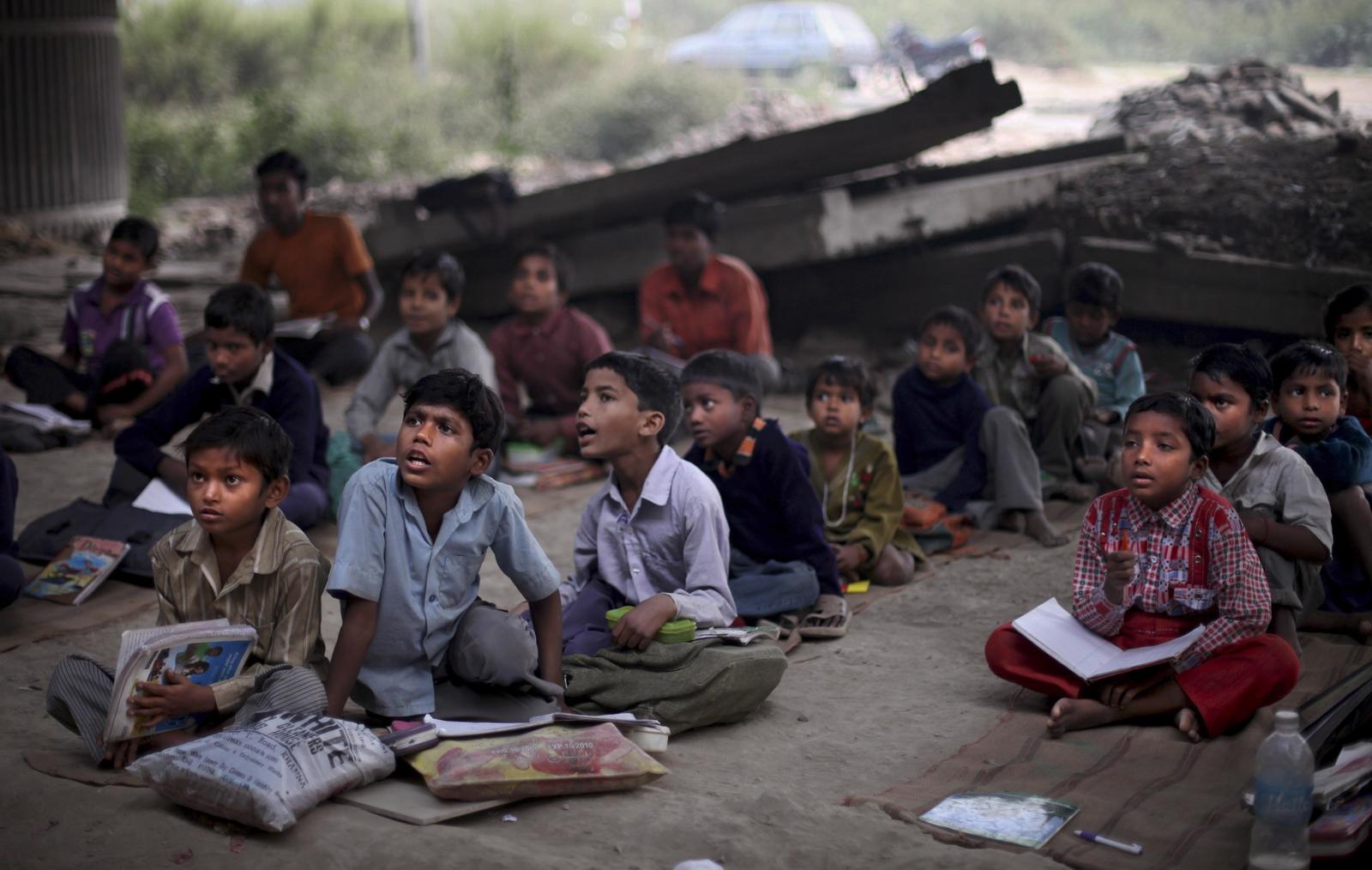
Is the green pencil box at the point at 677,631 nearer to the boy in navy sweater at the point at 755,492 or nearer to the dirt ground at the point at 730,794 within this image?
the dirt ground at the point at 730,794

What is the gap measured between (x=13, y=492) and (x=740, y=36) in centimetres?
1667

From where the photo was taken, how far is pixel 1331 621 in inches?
175

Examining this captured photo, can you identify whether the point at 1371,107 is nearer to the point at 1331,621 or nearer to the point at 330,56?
the point at 1331,621

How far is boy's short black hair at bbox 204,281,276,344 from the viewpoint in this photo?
498 centimetres

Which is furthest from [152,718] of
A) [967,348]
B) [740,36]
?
[740,36]

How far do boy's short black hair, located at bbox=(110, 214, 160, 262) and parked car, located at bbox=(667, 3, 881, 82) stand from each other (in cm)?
1134

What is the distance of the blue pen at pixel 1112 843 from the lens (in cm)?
302

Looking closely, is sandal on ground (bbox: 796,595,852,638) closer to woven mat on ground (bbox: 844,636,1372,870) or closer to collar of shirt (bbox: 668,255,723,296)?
woven mat on ground (bbox: 844,636,1372,870)

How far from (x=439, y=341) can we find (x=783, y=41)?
14.1 meters

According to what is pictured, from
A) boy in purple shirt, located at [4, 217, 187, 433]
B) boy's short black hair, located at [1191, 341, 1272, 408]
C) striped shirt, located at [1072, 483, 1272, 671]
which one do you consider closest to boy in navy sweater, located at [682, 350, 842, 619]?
striped shirt, located at [1072, 483, 1272, 671]

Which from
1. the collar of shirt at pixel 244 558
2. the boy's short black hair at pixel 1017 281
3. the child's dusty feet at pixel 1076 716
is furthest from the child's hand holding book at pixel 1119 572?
the boy's short black hair at pixel 1017 281

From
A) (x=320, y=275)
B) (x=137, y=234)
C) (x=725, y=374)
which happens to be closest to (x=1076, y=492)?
(x=725, y=374)

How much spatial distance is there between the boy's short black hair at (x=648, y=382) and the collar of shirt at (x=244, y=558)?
1.07 metres

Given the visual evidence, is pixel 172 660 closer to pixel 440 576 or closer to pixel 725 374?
pixel 440 576
